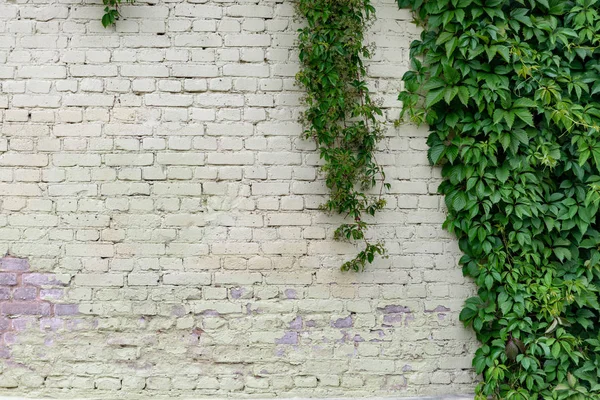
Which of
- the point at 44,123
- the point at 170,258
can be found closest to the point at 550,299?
the point at 170,258

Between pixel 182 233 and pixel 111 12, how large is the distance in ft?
4.37

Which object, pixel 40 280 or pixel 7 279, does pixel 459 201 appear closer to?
pixel 40 280

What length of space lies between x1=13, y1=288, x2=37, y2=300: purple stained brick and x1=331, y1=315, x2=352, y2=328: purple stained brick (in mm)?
1736

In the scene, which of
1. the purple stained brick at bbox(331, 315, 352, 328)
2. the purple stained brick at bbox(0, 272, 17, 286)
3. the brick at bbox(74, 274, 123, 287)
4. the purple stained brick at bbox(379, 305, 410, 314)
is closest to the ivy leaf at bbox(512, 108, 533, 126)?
the purple stained brick at bbox(379, 305, 410, 314)

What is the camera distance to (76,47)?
2889 mm

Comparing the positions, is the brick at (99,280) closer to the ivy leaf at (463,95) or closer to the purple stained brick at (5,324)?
the purple stained brick at (5,324)

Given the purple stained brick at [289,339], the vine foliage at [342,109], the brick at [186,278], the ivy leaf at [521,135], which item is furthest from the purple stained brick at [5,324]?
the ivy leaf at [521,135]

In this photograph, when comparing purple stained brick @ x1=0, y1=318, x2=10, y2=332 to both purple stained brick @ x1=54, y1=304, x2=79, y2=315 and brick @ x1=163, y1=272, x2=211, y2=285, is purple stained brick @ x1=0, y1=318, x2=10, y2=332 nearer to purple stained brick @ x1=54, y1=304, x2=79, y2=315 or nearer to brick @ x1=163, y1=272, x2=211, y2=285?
purple stained brick @ x1=54, y1=304, x2=79, y2=315

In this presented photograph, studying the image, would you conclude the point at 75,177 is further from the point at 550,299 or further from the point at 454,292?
the point at 550,299

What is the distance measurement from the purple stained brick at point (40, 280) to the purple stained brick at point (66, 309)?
0.41 ft

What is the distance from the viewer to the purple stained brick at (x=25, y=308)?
9.29ft

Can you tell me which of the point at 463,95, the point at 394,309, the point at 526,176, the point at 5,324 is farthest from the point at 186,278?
Answer: the point at 526,176

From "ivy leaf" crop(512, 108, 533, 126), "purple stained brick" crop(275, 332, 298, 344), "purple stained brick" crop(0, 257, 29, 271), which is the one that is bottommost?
"purple stained brick" crop(275, 332, 298, 344)

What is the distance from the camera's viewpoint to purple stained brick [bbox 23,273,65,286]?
284cm
